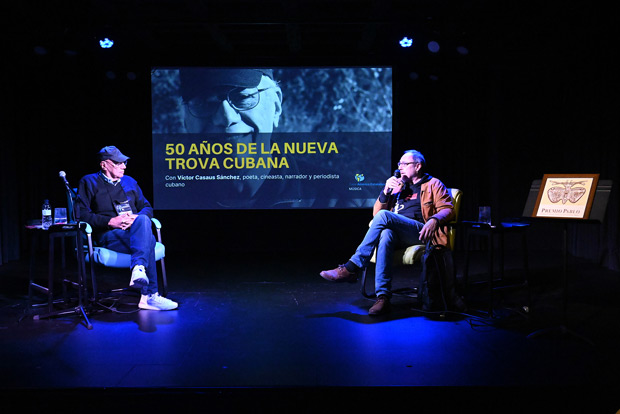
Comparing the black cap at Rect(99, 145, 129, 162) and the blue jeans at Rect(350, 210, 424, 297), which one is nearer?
the blue jeans at Rect(350, 210, 424, 297)

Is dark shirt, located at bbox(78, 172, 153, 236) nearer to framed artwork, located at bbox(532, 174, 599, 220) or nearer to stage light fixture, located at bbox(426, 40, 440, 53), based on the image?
framed artwork, located at bbox(532, 174, 599, 220)

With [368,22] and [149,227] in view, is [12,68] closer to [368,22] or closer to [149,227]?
[149,227]


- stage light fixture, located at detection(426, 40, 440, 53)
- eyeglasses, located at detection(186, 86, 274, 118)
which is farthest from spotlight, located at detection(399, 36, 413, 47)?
eyeglasses, located at detection(186, 86, 274, 118)

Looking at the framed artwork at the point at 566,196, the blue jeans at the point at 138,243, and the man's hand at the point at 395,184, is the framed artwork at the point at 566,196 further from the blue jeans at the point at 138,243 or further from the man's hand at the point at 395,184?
the blue jeans at the point at 138,243

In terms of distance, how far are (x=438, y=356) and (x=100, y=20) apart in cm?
466

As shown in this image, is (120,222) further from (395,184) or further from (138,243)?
(395,184)

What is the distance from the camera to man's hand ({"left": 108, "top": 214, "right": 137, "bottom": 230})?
10.7 feet

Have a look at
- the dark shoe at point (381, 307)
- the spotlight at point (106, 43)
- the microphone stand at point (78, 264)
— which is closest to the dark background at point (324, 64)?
the spotlight at point (106, 43)

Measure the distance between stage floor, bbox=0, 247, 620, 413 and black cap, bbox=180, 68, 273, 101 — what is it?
118 inches

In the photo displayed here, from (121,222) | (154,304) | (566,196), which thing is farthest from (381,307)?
(121,222)

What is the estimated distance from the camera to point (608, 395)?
6.54 ft

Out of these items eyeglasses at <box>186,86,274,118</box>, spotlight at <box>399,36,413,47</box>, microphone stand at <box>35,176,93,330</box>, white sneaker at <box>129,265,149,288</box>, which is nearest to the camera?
microphone stand at <box>35,176,93,330</box>

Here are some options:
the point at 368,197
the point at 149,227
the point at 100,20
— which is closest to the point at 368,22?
the point at 368,197

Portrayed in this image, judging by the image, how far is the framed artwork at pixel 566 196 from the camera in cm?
254
